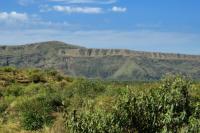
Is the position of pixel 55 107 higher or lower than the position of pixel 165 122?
lower

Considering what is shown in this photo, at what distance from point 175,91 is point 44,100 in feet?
83.2

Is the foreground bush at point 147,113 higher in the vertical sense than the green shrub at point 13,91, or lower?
higher

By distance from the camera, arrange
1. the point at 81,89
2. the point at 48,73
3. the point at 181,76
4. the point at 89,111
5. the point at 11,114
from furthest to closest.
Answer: the point at 48,73 < the point at 81,89 < the point at 11,114 < the point at 181,76 < the point at 89,111

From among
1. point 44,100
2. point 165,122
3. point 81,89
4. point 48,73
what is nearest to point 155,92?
point 165,122

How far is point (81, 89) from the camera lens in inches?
2031

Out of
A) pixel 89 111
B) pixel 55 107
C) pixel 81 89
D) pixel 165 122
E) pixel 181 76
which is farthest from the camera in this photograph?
pixel 81 89

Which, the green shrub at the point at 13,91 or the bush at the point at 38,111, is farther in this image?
the green shrub at the point at 13,91

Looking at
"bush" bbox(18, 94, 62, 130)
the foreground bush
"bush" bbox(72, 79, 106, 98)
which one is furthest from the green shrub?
the foreground bush

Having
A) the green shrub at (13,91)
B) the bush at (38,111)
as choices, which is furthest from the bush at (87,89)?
the green shrub at (13,91)

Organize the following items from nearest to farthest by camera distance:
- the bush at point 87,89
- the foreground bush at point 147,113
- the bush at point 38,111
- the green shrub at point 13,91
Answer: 1. the foreground bush at point 147,113
2. the bush at point 38,111
3. the bush at point 87,89
4. the green shrub at point 13,91

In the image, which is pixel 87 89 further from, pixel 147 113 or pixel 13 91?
pixel 147 113

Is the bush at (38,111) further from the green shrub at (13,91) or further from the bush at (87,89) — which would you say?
the green shrub at (13,91)

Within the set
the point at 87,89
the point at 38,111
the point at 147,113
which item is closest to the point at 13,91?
the point at 87,89

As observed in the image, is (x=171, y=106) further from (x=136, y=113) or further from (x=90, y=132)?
(x=90, y=132)
